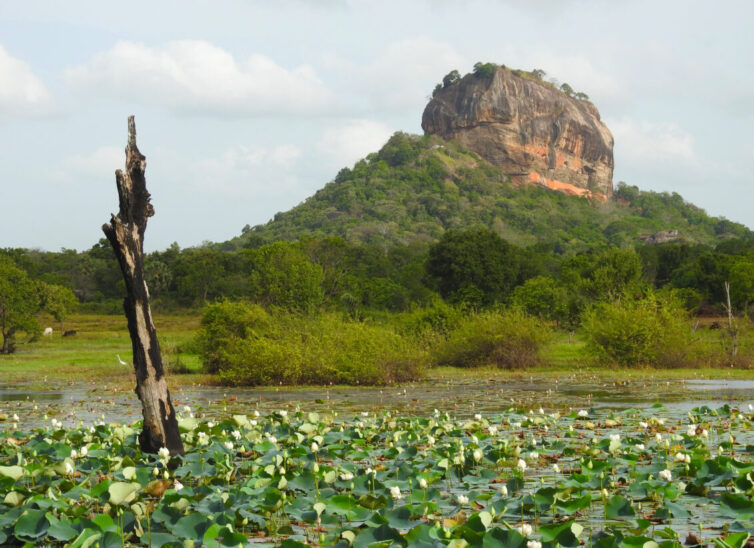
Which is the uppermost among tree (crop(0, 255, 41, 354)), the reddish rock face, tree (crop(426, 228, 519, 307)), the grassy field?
the reddish rock face

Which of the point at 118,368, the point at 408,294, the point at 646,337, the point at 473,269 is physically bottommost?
the point at 118,368

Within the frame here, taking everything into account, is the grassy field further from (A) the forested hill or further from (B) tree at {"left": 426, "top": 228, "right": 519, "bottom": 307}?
(A) the forested hill

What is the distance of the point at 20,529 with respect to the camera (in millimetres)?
5957

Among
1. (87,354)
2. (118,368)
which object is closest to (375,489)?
(118,368)

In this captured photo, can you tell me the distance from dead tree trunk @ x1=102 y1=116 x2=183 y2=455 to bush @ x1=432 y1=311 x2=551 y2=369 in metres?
21.6

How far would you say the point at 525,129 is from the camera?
183 metres

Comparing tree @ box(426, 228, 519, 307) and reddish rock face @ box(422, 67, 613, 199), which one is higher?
reddish rock face @ box(422, 67, 613, 199)

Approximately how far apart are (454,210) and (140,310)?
12870 centimetres

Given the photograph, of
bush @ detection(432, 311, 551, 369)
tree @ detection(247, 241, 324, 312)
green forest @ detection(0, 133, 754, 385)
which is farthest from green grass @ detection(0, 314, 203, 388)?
bush @ detection(432, 311, 551, 369)

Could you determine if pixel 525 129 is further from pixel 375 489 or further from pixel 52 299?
pixel 375 489

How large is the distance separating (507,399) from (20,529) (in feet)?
45.3

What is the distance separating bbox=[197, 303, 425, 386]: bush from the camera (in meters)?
24.1

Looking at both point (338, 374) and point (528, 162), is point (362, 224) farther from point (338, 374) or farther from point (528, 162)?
point (338, 374)

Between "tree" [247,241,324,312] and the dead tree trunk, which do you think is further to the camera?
"tree" [247,241,324,312]
